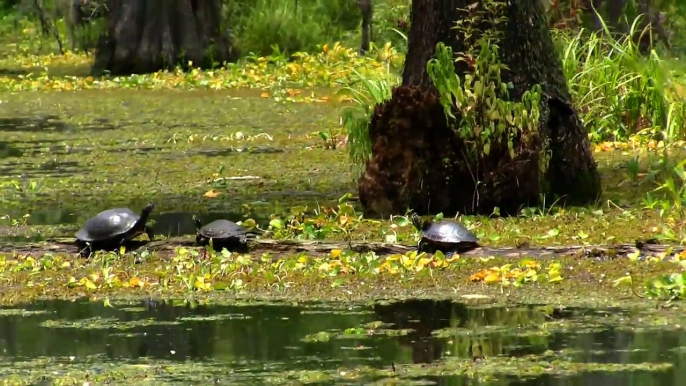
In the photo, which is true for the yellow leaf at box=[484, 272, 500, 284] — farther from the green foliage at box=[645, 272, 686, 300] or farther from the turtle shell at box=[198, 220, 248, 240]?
the turtle shell at box=[198, 220, 248, 240]

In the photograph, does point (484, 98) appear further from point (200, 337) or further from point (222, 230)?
point (200, 337)

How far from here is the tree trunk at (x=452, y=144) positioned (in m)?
8.97

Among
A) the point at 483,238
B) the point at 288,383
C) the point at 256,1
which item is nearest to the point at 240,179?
the point at 483,238

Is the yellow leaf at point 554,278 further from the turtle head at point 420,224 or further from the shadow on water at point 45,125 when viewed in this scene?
the shadow on water at point 45,125

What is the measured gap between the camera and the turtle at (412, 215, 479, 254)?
7.41 metres

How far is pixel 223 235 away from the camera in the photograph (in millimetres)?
7758

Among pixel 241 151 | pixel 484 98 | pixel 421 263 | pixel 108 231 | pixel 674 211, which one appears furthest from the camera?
pixel 241 151

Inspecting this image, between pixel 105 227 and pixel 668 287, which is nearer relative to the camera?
pixel 668 287

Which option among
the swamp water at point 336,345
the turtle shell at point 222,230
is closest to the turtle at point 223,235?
the turtle shell at point 222,230

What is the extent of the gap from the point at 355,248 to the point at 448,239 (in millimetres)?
485

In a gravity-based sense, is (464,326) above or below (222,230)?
above

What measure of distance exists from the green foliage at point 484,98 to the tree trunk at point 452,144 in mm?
74

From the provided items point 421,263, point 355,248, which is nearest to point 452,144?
point 355,248

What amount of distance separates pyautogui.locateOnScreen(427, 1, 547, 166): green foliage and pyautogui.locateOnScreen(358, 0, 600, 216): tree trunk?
74 mm
